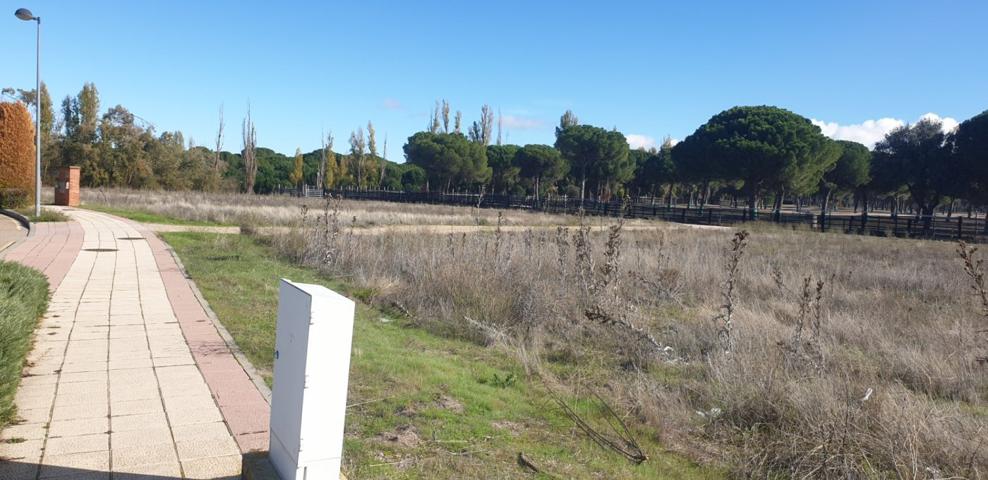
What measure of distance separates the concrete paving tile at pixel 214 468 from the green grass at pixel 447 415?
607 mm

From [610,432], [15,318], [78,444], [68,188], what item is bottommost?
[610,432]

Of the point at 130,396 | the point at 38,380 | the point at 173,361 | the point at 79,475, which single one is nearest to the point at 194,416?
the point at 130,396

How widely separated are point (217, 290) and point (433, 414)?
5.51 meters

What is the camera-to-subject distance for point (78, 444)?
3.84 metres

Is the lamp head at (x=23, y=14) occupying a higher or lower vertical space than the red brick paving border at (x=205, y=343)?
higher

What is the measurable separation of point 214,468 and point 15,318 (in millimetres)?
2572

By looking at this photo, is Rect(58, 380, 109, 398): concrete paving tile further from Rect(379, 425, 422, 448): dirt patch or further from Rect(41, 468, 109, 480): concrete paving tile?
Rect(379, 425, 422, 448): dirt patch

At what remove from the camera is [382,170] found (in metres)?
89.2

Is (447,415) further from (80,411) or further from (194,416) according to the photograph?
(80,411)

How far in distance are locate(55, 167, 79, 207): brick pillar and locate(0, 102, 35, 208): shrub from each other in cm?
179

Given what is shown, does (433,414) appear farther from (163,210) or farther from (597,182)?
(597,182)

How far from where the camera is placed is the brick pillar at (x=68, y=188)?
27578 mm

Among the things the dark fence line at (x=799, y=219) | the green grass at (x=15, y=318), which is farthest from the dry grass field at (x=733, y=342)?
the dark fence line at (x=799, y=219)

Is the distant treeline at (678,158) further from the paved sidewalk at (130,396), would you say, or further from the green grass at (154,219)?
the paved sidewalk at (130,396)
